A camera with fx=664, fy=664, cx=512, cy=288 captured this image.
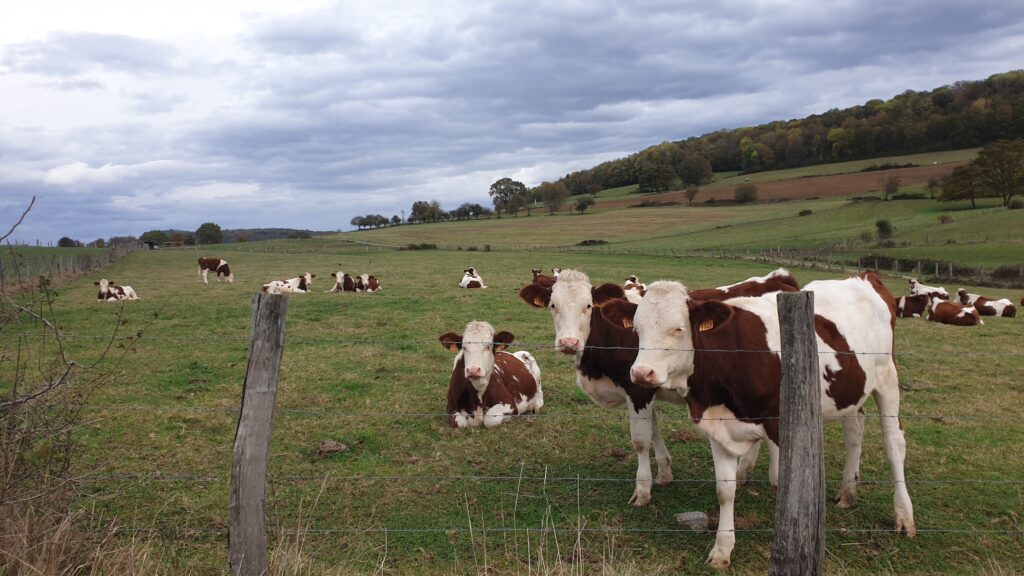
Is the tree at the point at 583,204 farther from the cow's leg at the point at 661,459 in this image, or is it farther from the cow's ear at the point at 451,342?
the cow's leg at the point at 661,459

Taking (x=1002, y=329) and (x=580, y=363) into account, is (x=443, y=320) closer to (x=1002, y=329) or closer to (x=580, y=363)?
(x=580, y=363)

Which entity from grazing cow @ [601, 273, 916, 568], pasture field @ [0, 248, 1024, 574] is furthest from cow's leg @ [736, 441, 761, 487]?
grazing cow @ [601, 273, 916, 568]

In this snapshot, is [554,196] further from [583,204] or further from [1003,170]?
[1003,170]

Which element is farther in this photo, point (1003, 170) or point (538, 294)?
point (1003, 170)

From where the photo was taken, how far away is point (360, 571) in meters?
5.18

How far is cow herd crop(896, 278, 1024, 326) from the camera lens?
64.8ft

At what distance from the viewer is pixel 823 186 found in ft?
306

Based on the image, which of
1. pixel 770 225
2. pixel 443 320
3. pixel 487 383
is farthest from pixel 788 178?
pixel 487 383

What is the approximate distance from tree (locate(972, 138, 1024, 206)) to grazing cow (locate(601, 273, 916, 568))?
245 ft

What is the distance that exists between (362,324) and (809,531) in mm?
14801

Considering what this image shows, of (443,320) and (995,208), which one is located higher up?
(443,320)

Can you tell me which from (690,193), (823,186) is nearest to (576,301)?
(823,186)

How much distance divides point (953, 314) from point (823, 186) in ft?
265

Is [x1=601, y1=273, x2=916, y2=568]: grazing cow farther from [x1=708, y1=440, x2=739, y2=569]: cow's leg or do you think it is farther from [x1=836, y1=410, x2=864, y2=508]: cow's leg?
[x1=836, y1=410, x2=864, y2=508]: cow's leg
